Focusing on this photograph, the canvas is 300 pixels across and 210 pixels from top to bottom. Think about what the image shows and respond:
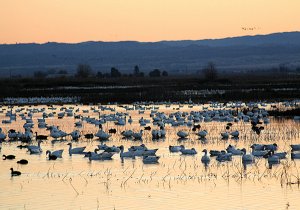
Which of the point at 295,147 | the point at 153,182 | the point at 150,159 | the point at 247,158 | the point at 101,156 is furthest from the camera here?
the point at 295,147

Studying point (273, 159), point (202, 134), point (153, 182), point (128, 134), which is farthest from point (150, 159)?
point (128, 134)

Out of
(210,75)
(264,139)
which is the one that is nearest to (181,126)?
(264,139)

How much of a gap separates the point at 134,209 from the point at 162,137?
13705 mm

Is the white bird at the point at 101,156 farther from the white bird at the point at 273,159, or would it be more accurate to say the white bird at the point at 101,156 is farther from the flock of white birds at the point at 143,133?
the white bird at the point at 273,159

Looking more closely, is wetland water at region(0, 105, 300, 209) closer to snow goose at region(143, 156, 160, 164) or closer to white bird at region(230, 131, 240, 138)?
snow goose at region(143, 156, 160, 164)

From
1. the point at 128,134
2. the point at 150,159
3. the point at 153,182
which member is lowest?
the point at 153,182

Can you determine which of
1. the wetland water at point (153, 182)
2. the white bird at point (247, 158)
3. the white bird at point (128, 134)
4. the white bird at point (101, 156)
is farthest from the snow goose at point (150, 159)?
the white bird at point (128, 134)

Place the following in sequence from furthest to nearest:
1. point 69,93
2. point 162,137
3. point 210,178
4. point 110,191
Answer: point 69,93, point 162,137, point 210,178, point 110,191

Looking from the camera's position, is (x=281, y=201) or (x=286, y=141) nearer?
(x=281, y=201)

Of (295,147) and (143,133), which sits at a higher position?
(295,147)

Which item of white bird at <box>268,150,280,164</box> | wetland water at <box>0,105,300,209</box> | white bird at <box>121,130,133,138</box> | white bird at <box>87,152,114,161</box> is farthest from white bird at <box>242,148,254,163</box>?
white bird at <box>121,130,133,138</box>

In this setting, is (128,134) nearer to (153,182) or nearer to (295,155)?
(295,155)

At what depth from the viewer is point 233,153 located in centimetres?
2334

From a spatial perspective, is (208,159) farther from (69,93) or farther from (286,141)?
(69,93)
